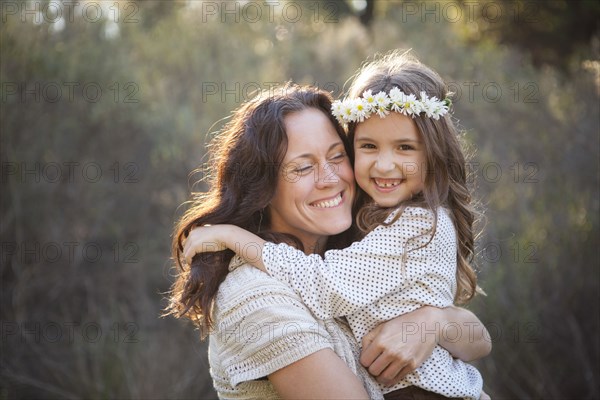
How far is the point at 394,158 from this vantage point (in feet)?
10.3

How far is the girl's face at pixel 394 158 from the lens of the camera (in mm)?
3133

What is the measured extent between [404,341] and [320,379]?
1.31 ft

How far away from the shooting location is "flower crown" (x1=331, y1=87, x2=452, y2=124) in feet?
10.1

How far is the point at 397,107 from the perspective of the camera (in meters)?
3.08

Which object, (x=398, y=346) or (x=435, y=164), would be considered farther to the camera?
(x=435, y=164)

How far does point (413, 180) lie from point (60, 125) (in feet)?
17.2

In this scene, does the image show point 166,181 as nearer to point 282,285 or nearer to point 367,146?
point 367,146

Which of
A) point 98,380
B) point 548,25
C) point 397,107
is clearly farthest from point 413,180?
point 548,25

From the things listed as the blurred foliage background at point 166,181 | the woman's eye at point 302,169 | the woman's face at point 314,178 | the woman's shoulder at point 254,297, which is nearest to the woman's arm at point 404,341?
the woman's shoulder at point 254,297

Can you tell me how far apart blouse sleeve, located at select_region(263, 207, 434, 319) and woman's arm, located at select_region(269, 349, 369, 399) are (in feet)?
0.73

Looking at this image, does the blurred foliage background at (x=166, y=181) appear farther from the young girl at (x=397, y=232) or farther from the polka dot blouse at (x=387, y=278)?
the polka dot blouse at (x=387, y=278)

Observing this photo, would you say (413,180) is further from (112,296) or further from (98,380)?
(112,296)

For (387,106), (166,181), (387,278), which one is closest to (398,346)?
(387,278)

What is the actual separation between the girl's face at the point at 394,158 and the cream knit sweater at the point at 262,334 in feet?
2.22
